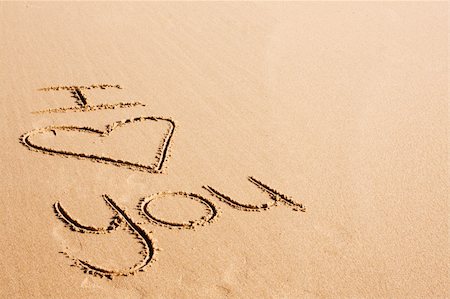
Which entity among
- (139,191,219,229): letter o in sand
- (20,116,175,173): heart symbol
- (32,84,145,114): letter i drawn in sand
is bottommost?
(139,191,219,229): letter o in sand

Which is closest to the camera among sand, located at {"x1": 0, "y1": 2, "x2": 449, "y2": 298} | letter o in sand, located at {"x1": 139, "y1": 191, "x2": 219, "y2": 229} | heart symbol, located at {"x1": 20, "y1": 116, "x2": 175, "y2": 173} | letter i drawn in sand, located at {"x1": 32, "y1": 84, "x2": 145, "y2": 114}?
sand, located at {"x1": 0, "y1": 2, "x2": 449, "y2": 298}

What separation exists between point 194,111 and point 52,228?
1.26m

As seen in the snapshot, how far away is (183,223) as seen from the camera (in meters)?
2.62

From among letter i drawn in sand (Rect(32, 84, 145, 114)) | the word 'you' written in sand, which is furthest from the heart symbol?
letter i drawn in sand (Rect(32, 84, 145, 114))

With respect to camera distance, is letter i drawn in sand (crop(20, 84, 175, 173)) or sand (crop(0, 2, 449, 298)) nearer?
sand (crop(0, 2, 449, 298))

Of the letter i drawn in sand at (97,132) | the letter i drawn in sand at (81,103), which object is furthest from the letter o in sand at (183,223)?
the letter i drawn in sand at (81,103)

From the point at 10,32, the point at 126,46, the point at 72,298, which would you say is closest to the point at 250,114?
the point at 126,46

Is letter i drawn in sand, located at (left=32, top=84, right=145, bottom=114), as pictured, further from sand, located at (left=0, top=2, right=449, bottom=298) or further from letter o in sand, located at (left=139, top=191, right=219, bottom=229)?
letter o in sand, located at (left=139, top=191, right=219, bottom=229)

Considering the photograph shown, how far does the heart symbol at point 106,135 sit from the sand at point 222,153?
11 millimetres

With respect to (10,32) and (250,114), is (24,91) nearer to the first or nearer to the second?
(10,32)

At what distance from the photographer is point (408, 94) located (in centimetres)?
382

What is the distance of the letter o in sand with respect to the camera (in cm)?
262

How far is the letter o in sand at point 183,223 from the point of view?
262 centimetres

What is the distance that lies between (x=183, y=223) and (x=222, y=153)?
651 mm
